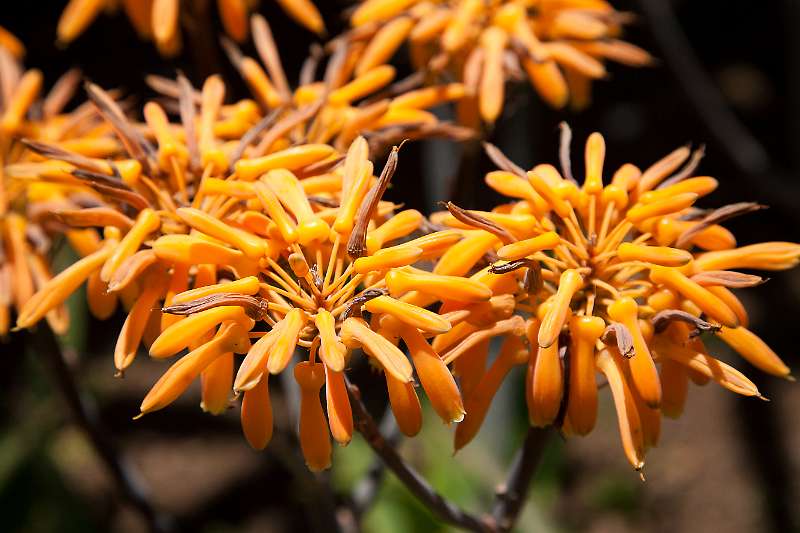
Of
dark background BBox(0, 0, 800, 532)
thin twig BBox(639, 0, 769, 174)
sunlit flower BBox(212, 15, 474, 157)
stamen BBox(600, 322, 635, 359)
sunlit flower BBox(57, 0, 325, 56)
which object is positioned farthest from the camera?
thin twig BBox(639, 0, 769, 174)

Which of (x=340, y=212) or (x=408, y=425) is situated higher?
(x=340, y=212)

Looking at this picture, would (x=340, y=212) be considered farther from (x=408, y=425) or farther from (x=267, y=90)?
(x=267, y=90)

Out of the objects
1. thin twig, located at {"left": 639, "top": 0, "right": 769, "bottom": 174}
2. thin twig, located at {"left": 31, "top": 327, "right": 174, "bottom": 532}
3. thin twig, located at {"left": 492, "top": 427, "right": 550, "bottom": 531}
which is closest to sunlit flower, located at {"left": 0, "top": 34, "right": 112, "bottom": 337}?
thin twig, located at {"left": 31, "top": 327, "right": 174, "bottom": 532}

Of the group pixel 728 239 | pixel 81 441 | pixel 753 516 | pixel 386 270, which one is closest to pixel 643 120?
pixel 753 516

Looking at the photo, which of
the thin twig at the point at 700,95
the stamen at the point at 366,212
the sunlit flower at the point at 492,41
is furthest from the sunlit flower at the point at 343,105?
the thin twig at the point at 700,95

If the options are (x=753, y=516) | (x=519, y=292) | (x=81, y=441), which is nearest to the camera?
(x=519, y=292)

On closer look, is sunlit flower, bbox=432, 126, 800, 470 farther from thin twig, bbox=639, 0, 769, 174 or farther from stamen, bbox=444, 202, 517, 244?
thin twig, bbox=639, 0, 769, 174
